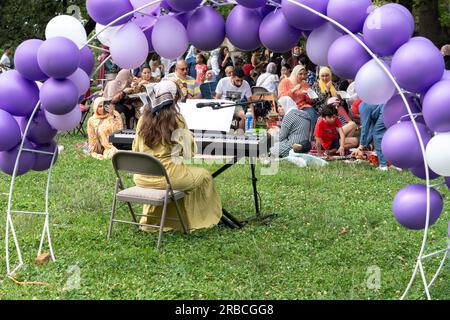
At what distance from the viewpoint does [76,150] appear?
12.7 meters

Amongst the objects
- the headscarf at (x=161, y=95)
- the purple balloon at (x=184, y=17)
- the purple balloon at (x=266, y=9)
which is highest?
the purple balloon at (x=266, y=9)

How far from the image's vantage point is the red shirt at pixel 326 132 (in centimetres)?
1177

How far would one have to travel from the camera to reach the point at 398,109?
17.0ft

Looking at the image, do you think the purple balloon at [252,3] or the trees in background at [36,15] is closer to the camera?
the purple balloon at [252,3]

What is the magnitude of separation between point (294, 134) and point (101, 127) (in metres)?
3.20

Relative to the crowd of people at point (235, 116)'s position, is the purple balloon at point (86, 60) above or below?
above

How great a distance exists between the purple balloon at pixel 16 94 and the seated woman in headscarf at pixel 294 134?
6051mm

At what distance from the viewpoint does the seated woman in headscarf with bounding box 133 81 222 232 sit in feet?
23.4

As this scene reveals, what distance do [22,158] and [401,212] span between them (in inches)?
124

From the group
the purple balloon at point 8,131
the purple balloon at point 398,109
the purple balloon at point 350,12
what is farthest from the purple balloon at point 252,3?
the purple balloon at point 8,131

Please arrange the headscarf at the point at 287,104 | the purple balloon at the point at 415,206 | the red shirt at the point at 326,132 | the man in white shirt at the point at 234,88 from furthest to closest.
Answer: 1. the man in white shirt at the point at 234,88
2. the headscarf at the point at 287,104
3. the red shirt at the point at 326,132
4. the purple balloon at the point at 415,206

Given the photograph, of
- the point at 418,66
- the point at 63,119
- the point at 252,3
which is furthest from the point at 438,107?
the point at 63,119

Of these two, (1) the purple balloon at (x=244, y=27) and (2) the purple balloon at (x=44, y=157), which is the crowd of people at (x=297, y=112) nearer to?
(2) the purple balloon at (x=44, y=157)

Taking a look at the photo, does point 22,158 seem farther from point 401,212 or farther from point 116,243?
point 401,212
